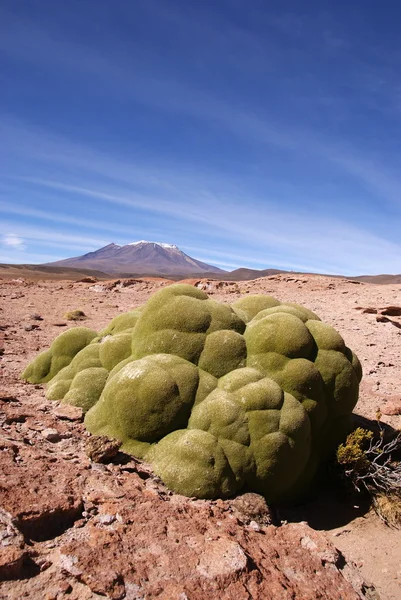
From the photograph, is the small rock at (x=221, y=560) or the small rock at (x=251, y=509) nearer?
the small rock at (x=221, y=560)

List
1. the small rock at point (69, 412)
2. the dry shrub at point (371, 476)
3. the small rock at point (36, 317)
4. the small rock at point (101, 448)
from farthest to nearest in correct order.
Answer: the small rock at point (36, 317) → the small rock at point (69, 412) → the dry shrub at point (371, 476) → the small rock at point (101, 448)

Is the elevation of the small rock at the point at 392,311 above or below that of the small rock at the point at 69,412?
above

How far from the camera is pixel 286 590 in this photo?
489 centimetres

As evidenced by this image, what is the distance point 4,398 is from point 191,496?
4.32 metres

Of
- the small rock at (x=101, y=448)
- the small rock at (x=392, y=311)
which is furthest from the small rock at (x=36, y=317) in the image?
the small rock at (x=392, y=311)

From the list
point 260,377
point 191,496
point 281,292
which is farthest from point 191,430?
point 281,292

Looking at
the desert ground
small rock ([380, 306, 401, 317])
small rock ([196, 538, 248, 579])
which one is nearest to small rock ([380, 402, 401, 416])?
the desert ground

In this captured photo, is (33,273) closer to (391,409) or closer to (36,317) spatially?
(36,317)

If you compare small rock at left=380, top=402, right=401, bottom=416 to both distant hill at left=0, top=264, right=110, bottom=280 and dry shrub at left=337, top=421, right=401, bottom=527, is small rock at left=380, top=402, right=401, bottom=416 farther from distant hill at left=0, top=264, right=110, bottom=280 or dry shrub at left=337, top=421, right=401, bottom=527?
distant hill at left=0, top=264, right=110, bottom=280

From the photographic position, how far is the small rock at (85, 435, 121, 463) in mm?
6652

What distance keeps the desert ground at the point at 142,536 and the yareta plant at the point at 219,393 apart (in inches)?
18.4

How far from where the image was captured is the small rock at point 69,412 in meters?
8.13

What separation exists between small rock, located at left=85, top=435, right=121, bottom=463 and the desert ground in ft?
0.35

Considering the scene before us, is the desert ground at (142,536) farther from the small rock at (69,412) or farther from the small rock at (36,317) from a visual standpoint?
the small rock at (36,317)
